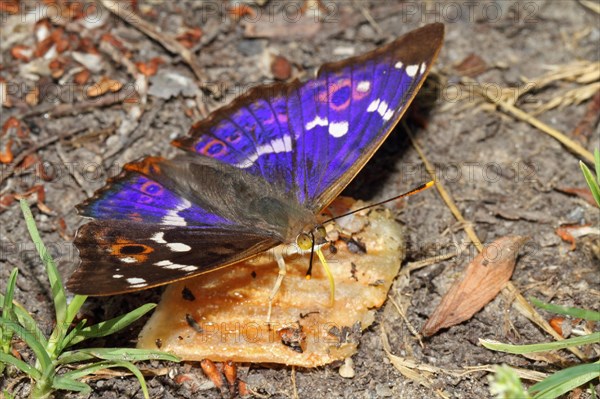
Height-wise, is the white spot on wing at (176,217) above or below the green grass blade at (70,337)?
above

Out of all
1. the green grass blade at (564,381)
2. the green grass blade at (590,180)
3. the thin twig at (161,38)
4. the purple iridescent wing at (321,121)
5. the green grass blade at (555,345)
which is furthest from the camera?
the thin twig at (161,38)

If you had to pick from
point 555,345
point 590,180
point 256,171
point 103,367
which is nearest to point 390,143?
point 256,171

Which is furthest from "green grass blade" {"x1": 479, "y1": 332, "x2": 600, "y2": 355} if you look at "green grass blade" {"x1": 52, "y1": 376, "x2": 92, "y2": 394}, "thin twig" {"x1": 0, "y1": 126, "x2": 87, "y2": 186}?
"thin twig" {"x1": 0, "y1": 126, "x2": 87, "y2": 186}

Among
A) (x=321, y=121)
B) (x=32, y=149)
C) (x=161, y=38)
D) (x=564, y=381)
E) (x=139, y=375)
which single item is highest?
(x=161, y=38)

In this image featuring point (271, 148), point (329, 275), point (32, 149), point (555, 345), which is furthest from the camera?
point (32, 149)

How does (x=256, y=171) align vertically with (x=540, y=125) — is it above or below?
below

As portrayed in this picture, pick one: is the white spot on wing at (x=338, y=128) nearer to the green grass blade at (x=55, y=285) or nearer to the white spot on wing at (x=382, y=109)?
the white spot on wing at (x=382, y=109)

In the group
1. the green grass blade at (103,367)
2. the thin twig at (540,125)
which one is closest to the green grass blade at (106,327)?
the green grass blade at (103,367)

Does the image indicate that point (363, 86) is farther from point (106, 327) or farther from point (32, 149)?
point (32, 149)
